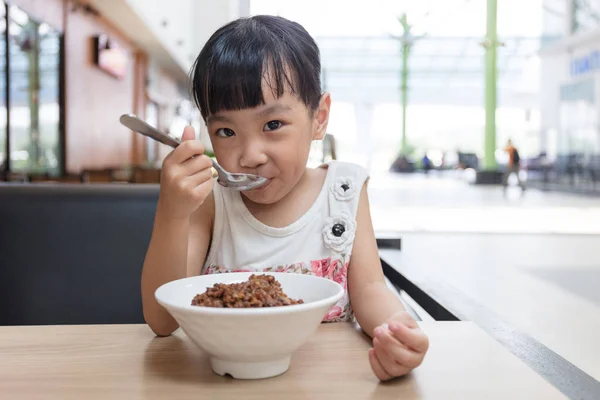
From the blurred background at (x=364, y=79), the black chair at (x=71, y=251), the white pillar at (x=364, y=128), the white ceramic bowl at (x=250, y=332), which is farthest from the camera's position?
the white pillar at (x=364, y=128)

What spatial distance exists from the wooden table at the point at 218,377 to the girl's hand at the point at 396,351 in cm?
1

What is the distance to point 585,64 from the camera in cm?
1332

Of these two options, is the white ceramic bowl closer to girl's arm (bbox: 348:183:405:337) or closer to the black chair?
girl's arm (bbox: 348:183:405:337)

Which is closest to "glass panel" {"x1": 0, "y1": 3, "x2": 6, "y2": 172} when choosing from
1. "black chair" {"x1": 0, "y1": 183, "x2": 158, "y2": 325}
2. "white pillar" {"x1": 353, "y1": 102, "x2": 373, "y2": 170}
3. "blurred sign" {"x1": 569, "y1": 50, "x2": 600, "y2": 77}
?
"black chair" {"x1": 0, "y1": 183, "x2": 158, "y2": 325}

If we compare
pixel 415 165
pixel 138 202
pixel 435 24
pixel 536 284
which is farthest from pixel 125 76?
pixel 415 165

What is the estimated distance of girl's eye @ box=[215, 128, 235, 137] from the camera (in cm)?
79

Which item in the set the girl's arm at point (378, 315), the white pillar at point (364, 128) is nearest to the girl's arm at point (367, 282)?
the girl's arm at point (378, 315)

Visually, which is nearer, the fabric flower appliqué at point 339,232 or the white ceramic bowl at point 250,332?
the white ceramic bowl at point 250,332

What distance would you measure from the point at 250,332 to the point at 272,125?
0.37m

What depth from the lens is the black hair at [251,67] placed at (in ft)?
2.57

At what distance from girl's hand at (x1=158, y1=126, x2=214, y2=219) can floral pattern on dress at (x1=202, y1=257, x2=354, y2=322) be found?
11.4 inches

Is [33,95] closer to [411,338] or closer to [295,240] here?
[295,240]

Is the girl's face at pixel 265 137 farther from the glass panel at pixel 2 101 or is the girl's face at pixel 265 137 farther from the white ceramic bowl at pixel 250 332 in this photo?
the glass panel at pixel 2 101

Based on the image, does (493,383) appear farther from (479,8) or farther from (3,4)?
(479,8)
